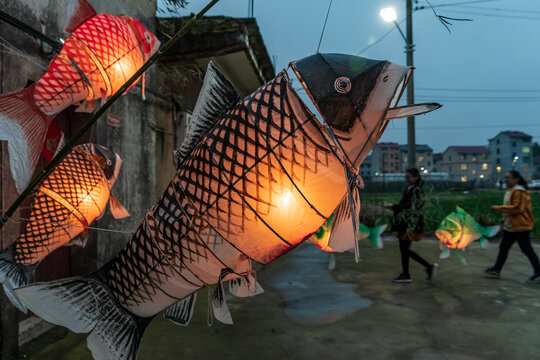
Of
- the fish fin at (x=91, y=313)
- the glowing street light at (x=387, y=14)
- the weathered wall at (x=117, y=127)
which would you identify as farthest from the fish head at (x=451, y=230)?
the fish fin at (x=91, y=313)

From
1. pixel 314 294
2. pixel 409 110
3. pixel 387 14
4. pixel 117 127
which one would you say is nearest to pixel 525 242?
pixel 314 294

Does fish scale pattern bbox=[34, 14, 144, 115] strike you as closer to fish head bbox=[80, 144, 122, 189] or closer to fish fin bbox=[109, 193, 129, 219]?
fish head bbox=[80, 144, 122, 189]

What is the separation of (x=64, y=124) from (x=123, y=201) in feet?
3.82

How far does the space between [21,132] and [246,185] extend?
90cm

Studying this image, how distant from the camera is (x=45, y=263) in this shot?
3.39 m

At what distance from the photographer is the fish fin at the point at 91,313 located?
42.8 inches

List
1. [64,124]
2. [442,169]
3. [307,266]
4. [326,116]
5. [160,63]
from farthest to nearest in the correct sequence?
[442,169]
[307,266]
[160,63]
[64,124]
[326,116]

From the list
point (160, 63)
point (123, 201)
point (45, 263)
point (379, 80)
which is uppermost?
point (160, 63)

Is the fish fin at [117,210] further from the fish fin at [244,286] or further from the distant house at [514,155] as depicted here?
the distant house at [514,155]

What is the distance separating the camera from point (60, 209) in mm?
1662

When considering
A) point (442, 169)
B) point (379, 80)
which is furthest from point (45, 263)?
point (442, 169)

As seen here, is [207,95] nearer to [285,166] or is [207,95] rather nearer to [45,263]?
[285,166]

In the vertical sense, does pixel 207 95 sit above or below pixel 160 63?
below

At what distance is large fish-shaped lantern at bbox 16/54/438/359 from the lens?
0.97m
